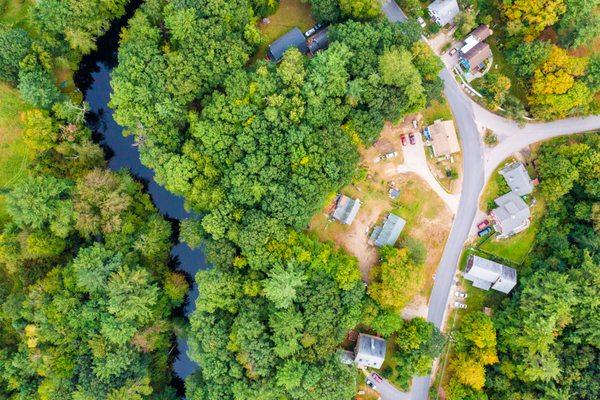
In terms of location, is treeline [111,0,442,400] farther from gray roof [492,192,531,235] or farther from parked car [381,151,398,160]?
gray roof [492,192,531,235]

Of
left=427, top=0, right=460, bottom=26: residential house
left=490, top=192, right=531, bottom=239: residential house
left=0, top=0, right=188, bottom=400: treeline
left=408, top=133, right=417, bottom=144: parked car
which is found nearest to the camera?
left=0, top=0, right=188, bottom=400: treeline

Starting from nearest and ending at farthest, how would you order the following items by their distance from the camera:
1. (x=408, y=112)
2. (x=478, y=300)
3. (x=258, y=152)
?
(x=258, y=152), (x=408, y=112), (x=478, y=300)

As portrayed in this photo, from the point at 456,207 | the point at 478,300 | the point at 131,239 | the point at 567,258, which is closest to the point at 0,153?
the point at 131,239

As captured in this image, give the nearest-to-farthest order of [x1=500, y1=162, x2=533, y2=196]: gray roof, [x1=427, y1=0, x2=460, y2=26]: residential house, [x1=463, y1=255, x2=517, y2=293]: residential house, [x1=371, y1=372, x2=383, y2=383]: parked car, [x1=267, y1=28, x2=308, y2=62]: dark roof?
[x1=463, y1=255, x2=517, y2=293]: residential house < [x1=267, y1=28, x2=308, y2=62]: dark roof < [x1=500, y1=162, x2=533, y2=196]: gray roof < [x1=427, y1=0, x2=460, y2=26]: residential house < [x1=371, y1=372, x2=383, y2=383]: parked car

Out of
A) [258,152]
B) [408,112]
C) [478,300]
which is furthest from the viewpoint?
[478,300]

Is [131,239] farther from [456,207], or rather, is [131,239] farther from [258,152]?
→ [456,207]

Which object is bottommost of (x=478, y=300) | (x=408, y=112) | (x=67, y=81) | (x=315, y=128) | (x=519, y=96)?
(x=478, y=300)

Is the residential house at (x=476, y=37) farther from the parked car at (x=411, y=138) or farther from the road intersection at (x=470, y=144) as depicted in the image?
the parked car at (x=411, y=138)

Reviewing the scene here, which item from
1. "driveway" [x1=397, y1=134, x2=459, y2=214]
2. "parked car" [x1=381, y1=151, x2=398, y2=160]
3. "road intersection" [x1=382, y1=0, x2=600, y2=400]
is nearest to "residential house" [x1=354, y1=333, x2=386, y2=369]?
"road intersection" [x1=382, y1=0, x2=600, y2=400]
